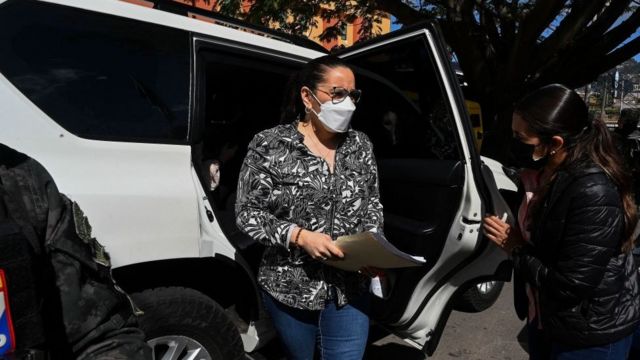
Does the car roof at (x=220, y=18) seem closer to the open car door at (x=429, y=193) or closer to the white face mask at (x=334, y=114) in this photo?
the open car door at (x=429, y=193)

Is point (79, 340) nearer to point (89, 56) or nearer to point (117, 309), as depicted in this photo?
point (117, 309)

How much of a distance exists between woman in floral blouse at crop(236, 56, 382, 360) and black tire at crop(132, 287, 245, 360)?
19.7 inches

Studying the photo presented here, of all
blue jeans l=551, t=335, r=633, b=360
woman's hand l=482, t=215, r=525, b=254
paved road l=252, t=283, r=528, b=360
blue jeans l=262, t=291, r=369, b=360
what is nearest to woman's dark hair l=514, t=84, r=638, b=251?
woman's hand l=482, t=215, r=525, b=254

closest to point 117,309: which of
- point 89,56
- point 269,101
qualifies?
point 89,56

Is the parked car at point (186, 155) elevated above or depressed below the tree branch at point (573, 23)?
below

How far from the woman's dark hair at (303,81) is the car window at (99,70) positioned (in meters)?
0.58

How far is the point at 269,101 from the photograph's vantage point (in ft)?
13.2

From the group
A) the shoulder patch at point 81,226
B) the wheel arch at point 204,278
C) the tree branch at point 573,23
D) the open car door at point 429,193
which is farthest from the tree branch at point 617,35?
the shoulder patch at point 81,226

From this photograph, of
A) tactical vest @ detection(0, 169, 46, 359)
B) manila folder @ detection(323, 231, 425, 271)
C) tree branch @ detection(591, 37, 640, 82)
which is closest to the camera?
tactical vest @ detection(0, 169, 46, 359)

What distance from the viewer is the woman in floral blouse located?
1.73m

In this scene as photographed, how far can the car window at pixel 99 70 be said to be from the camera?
190 cm

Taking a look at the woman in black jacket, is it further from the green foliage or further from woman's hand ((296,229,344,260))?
the green foliage

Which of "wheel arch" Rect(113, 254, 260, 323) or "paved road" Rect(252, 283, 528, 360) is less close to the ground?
"wheel arch" Rect(113, 254, 260, 323)

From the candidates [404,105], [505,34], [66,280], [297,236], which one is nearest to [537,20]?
[505,34]
